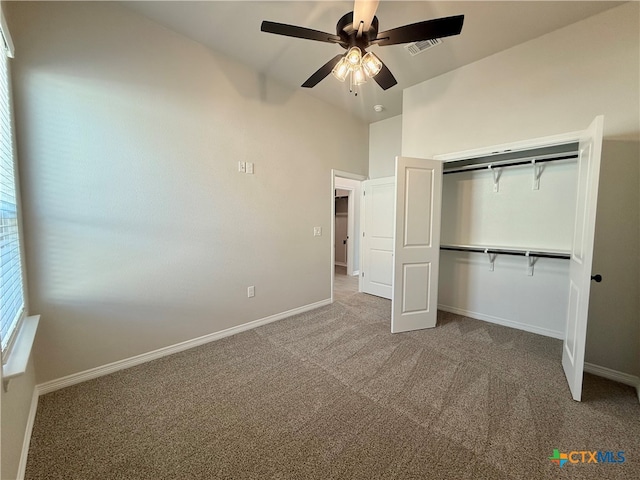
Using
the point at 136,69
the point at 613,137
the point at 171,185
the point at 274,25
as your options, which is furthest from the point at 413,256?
the point at 136,69

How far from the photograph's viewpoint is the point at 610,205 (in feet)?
7.19

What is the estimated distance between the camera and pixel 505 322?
3.09 metres

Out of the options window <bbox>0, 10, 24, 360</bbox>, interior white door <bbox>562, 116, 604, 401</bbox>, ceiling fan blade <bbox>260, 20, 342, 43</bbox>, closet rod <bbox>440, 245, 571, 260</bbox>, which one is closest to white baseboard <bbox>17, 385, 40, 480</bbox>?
window <bbox>0, 10, 24, 360</bbox>

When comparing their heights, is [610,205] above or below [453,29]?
below

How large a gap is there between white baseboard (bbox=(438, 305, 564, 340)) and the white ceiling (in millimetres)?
3028

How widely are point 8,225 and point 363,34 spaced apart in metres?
2.56

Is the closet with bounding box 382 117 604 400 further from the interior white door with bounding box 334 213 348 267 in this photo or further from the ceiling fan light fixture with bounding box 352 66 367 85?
the interior white door with bounding box 334 213 348 267

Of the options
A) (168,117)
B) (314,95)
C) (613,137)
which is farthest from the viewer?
(314,95)

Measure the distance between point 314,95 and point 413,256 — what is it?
2569 millimetres

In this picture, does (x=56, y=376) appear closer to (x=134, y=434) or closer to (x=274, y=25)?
(x=134, y=434)

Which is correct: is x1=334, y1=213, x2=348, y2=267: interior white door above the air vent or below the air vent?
below

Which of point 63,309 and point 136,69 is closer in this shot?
point 63,309

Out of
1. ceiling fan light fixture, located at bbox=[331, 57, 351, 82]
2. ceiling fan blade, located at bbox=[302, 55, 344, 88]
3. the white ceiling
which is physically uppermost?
the white ceiling

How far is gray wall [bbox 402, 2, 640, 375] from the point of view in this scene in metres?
2.12
